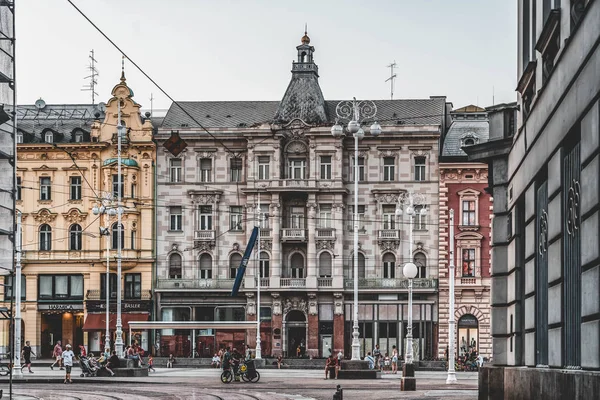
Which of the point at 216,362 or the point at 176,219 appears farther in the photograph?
the point at 176,219

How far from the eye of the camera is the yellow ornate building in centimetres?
7825

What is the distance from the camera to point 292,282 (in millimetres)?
75750

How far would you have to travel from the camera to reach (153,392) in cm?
3972

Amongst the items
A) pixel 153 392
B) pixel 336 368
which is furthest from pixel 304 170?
pixel 153 392

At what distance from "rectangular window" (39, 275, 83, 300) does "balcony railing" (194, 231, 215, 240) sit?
7.88m

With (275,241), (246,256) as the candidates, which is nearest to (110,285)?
(275,241)

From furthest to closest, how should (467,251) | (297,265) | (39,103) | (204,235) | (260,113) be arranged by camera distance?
(39,103), (260,113), (204,235), (297,265), (467,251)

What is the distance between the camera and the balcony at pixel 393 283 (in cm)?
7556

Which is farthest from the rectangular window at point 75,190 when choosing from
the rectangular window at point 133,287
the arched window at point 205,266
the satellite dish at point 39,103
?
the arched window at point 205,266

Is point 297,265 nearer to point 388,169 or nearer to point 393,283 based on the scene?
point 393,283

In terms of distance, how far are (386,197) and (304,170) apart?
531 centimetres

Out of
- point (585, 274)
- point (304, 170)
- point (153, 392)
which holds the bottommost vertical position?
point (153, 392)

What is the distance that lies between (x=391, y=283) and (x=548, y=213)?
57.3 meters

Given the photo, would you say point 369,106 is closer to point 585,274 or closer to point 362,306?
point 362,306
